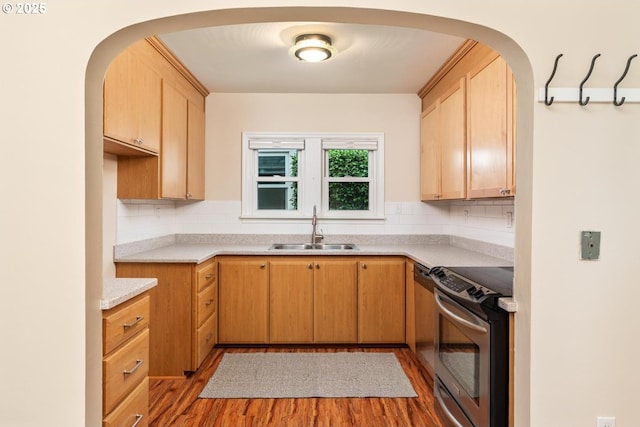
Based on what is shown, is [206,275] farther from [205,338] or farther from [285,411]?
[285,411]

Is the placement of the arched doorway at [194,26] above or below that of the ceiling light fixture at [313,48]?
below

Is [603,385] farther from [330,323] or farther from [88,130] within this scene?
[330,323]

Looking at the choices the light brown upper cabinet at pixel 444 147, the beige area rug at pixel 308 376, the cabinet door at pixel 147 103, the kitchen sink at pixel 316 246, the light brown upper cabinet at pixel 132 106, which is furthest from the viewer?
the kitchen sink at pixel 316 246

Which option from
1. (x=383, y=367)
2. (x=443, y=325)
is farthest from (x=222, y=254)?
(x=443, y=325)

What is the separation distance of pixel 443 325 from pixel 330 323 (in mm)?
1397

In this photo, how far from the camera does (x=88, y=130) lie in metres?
1.28

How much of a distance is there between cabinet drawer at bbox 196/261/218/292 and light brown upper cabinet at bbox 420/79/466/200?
2016mm

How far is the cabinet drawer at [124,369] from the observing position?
1.45 m

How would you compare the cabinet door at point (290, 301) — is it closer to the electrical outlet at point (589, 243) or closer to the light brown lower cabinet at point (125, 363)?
the light brown lower cabinet at point (125, 363)

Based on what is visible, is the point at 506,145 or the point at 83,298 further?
the point at 506,145

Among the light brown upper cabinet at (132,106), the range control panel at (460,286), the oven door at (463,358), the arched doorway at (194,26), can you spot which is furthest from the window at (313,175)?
the arched doorway at (194,26)

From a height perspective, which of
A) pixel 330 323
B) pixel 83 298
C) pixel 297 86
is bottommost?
pixel 330 323

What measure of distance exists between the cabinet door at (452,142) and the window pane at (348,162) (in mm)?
889

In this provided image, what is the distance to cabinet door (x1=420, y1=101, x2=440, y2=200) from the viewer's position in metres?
3.40
